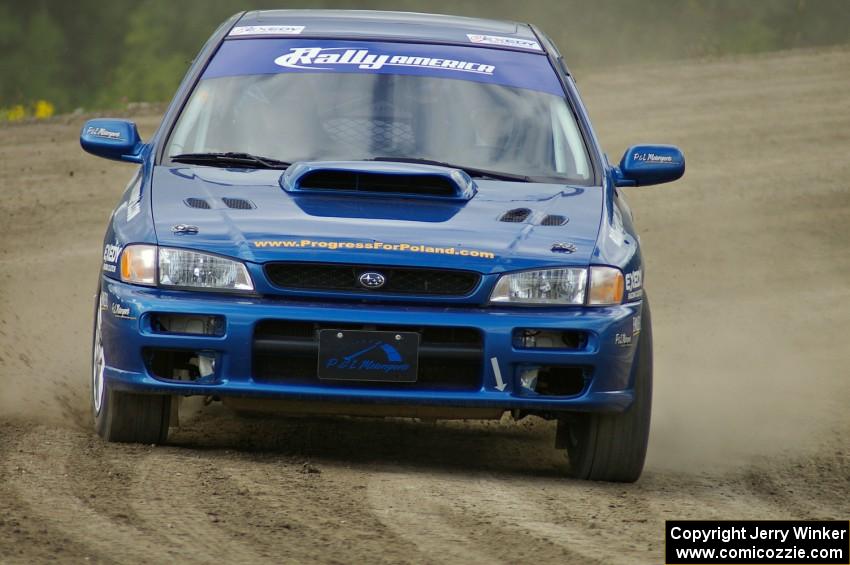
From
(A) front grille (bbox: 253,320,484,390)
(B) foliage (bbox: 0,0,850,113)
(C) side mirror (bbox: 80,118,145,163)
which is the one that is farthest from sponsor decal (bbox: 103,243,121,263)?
(B) foliage (bbox: 0,0,850,113)

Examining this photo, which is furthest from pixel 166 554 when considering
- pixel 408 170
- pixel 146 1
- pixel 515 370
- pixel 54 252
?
pixel 146 1

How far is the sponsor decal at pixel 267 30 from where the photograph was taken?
296 inches

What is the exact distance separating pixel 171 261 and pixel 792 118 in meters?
14.8

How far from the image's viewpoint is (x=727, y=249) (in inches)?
549

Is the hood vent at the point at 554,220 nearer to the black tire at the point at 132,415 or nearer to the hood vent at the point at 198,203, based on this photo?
the hood vent at the point at 198,203

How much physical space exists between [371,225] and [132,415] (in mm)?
1173

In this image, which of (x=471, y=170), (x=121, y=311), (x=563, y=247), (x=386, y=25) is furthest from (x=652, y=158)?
(x=121, y=311)

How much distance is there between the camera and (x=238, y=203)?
622 cm

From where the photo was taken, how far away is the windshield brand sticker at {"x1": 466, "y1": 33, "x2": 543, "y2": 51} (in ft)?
24.9

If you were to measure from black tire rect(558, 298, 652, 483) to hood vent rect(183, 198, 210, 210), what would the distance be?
1.65m

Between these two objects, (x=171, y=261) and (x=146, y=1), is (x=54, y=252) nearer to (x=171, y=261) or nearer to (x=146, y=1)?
(x=171, y=261)

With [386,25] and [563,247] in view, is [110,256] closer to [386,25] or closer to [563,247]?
[563,247]

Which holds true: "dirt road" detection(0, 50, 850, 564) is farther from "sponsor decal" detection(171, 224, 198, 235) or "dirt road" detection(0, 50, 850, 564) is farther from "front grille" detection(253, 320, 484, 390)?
"sponsor decal" detection(171, 224, 198, 235)

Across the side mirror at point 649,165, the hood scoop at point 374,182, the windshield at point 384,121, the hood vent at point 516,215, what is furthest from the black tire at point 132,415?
the side mirror at point 649,165
